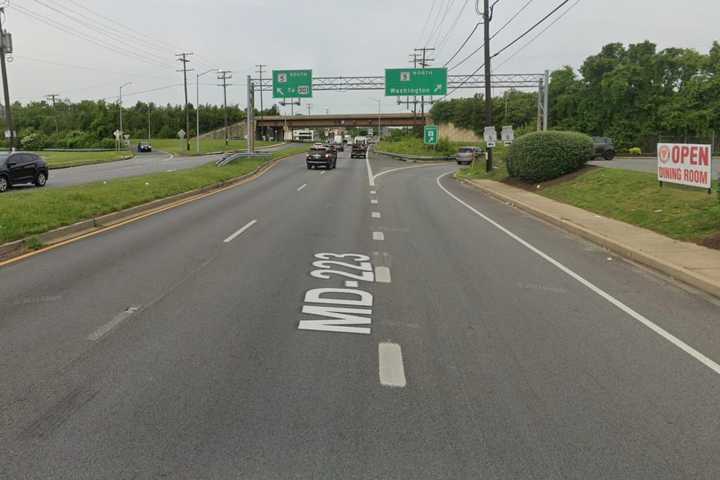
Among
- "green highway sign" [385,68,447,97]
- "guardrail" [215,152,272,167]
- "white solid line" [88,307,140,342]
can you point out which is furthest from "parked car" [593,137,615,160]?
"white solid line" [88,307,140,342]

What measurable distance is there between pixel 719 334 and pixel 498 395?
11.0 feet

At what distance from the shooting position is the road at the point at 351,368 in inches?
155

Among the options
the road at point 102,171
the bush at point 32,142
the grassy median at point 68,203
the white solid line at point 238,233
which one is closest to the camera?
the grassy median at point 68,203

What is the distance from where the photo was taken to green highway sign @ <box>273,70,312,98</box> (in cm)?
5175

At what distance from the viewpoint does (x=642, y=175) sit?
66.4 feet

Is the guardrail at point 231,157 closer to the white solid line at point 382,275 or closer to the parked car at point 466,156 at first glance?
the parked car at point 466,156

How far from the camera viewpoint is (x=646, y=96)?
6969 centimetres

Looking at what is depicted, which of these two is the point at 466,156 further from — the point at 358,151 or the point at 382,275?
the point at 382,275

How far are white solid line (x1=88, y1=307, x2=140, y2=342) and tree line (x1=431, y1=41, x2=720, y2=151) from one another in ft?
209

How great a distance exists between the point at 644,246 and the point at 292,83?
43667 millimetres

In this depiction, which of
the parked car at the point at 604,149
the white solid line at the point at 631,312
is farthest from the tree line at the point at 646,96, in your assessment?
the white solid line at the point at 631,312

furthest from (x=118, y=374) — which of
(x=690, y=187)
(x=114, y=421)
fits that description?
(x=690, y=187)

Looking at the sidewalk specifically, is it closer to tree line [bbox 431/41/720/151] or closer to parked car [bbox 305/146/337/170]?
parked car [bbox 305/146/337/170]

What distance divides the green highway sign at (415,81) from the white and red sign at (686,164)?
3472 cm
